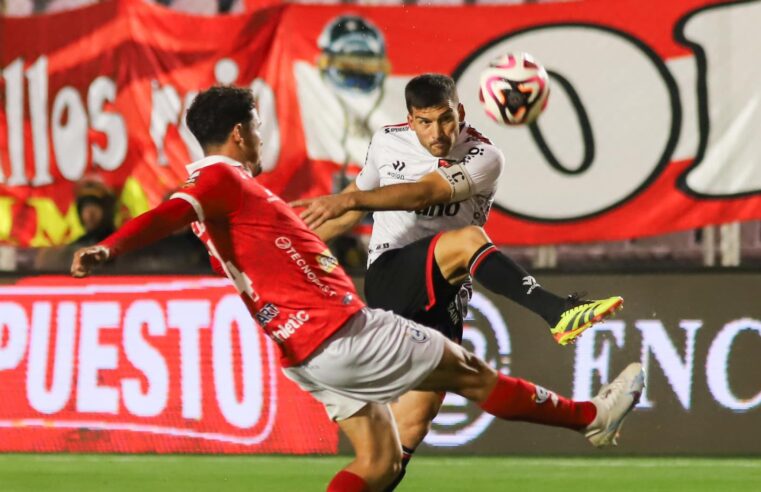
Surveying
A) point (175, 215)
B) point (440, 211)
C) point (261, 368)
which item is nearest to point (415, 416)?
point (440, 211)

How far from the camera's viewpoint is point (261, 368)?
32.1 ft

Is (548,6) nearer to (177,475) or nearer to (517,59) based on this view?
(517,59)

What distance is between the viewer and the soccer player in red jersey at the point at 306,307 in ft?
18.0

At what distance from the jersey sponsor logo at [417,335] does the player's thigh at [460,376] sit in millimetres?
101

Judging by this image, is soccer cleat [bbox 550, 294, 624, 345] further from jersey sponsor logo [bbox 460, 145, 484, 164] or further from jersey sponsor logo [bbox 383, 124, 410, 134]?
jersey sponsor logo [bbox 383, 124, 410, 134]

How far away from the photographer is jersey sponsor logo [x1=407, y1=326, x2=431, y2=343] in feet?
18.6

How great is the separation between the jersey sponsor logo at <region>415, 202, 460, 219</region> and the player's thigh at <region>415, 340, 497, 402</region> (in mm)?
1187

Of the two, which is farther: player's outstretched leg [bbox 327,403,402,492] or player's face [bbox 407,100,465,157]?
player's face [bbox 407,100,465,157]

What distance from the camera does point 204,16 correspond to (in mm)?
10562

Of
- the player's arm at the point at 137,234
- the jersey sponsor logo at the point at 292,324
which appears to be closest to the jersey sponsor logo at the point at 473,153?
the jersey sponsor logo at the point at 292,324

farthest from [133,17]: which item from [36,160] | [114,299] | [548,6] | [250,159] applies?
[250,159]

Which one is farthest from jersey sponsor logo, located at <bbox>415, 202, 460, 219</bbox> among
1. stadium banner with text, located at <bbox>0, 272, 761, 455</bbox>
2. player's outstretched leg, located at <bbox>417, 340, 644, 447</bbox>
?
stadium banner with text, located at <bbox>0, 272, 761, 455</bbox>

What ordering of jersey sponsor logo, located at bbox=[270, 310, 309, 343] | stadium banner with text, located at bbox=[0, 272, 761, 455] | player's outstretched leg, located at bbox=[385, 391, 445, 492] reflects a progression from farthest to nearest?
stadium banner with text, located at bbox=[0, 272, 761, 455] → player's outstretched leg, located at bbox=[385, 391, 445, 492] → jersey sponsor logo, located at bbox=[270, 310, 309, 343]

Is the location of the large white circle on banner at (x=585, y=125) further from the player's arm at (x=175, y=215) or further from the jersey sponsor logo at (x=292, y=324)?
the player's arm at (x=175, y=215)
